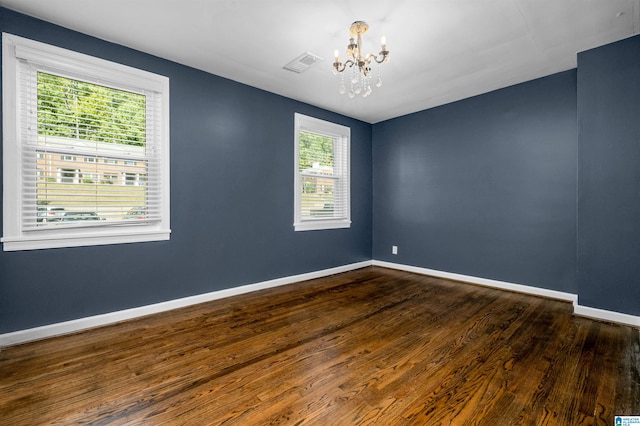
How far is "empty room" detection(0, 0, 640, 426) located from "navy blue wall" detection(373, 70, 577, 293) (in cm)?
3

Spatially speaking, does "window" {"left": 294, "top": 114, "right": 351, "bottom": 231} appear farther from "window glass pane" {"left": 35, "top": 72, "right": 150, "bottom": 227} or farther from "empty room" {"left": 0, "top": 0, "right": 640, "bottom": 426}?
"window glass pane" {"left": 35, "top": 72, "right": 150, "bottom": 227}

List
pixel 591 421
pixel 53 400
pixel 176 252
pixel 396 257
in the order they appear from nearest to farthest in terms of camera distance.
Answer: pixel 591 421, pixel 53 400, pixel 176 252, pixel 396 257

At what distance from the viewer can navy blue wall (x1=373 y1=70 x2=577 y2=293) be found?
339 cm

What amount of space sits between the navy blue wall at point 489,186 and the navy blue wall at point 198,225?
1319 millimetres

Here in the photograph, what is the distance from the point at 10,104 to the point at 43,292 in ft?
4.96

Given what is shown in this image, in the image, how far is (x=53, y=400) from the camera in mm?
1628

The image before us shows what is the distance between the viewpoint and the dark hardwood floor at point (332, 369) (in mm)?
1532

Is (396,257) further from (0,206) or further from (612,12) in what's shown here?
(0,206)

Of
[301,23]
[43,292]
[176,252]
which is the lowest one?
[43,292]

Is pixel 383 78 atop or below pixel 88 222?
atop

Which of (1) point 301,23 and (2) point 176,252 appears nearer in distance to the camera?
(1) point 301,23

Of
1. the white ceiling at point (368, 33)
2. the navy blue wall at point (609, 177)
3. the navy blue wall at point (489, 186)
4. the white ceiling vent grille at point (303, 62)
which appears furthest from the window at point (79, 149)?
the navy blue wall at point (609, 177)

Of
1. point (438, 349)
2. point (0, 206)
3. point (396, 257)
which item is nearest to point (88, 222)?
point (0, 206)

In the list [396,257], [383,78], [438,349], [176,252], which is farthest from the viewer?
[396,257]
